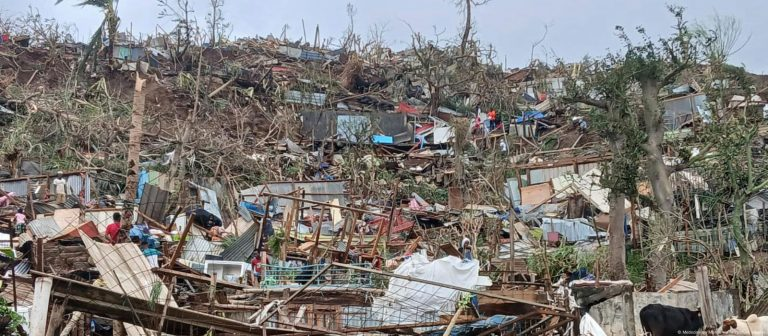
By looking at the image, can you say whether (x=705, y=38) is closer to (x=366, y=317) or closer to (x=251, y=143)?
(x=366, y=317)

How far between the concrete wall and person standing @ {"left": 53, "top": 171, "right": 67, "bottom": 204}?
11.2 m

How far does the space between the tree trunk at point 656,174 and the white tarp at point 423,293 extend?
6032 millimetres

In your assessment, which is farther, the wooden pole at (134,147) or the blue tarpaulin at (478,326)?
the wooden pole at (134,147)

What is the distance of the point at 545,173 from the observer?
71.7 ft

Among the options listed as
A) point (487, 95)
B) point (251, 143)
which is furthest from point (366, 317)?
point (487, 95)

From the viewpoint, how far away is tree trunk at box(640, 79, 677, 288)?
14.5 metres

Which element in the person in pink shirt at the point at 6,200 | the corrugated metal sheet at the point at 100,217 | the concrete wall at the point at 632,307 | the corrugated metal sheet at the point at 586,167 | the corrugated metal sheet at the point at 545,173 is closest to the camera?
the concrete wall at the point at 632,307

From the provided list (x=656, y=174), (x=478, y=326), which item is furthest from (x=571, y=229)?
(x=478, y=326)

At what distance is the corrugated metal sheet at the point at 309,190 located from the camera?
64.9 feet

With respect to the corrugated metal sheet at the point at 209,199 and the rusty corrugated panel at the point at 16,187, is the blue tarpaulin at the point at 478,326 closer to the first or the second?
the corrugated metal sheet at the point at 209,199

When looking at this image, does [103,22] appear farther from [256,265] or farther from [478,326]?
[478,326]

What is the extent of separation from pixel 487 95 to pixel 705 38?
48.3ft

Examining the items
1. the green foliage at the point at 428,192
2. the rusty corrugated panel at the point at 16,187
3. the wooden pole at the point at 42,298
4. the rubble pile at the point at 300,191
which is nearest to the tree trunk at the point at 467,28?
the rubble pile at the point at 300,191

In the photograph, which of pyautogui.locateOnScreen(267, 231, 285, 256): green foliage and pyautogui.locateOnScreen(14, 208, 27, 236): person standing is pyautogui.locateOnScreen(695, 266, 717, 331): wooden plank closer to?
pyautogui.locateOnScreen(267, 231, 285, 256): green foliage
